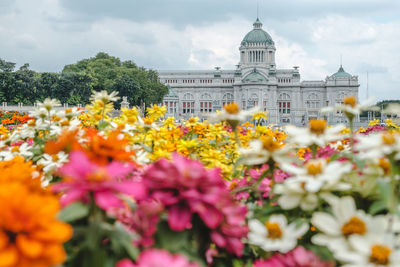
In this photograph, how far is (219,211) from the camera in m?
1.57

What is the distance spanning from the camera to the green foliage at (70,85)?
1943 inches

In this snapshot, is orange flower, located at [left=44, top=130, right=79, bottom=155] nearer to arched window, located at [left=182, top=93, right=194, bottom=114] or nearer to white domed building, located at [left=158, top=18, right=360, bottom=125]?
white domed building, located at [left=158, top=18, right=360, bottom=125]

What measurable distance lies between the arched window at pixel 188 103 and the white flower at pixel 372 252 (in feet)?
264

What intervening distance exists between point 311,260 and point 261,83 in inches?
2942

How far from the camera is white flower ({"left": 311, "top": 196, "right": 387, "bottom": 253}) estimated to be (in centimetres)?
160

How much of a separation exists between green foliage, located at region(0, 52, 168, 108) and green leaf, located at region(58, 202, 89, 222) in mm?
49243

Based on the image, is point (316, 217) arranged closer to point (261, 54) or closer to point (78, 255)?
point (78, 255)

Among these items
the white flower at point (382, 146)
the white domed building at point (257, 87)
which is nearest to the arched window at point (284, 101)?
the white domed building at point (257, 87)

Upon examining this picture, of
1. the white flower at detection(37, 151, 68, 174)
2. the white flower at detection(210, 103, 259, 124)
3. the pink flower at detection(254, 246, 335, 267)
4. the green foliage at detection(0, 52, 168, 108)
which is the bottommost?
the pink flower at detection(254, 246, 335, 267)

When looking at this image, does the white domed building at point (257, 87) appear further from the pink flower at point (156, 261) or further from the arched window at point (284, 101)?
the pink flower at point (156, 261)

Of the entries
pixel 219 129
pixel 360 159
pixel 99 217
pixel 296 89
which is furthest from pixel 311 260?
pixel 296 89

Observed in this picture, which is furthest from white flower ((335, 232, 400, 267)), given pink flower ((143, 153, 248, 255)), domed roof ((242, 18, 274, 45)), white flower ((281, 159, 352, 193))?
domed roof ((242, 18, 274, 45))

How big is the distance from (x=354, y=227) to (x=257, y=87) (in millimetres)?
74125

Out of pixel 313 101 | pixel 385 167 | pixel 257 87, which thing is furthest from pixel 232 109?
pixel 313 101
